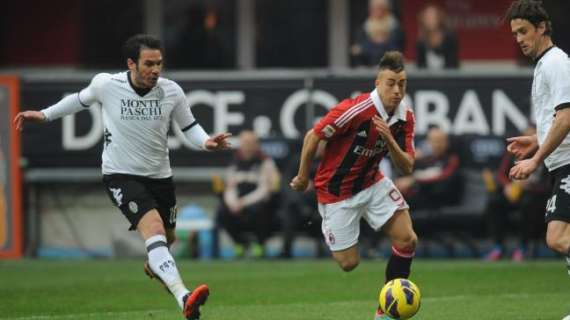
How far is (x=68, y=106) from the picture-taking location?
34.4 ft

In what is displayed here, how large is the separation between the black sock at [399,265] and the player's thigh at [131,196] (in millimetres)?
1933

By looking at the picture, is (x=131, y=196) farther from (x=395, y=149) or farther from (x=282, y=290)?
(x=282, y=290)

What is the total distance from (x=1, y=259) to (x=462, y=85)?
22.5 ft

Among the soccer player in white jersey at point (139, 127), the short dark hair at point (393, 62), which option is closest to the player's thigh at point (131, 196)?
the soccer player in white jersey at point (139, 127)

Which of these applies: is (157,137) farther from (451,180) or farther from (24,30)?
(24,30)

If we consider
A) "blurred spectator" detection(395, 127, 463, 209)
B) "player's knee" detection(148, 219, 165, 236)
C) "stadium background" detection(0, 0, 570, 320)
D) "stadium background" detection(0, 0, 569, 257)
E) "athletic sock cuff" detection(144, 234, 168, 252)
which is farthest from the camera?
"stadium background" detection(0, 0, 569, 257)

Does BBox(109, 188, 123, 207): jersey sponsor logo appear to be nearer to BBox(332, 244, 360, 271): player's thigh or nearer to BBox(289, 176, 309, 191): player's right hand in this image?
BBox(289, 176, 309, 191): player's right hand

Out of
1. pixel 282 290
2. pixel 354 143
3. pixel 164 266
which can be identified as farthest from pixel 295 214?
pixel 164 266

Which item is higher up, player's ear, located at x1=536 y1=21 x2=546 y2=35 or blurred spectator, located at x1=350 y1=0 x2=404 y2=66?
player's ear, located at x1=536 y1=21 x2=546 y2=35

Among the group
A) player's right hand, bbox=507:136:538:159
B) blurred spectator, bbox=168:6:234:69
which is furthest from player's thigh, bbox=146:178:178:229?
blurred spectator, bbox=168:6:234:69

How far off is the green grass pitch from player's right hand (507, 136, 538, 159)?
141 cm

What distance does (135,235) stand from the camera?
18.2 metres

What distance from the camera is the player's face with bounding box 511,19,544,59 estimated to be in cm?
910

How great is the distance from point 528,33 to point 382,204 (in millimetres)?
1924
